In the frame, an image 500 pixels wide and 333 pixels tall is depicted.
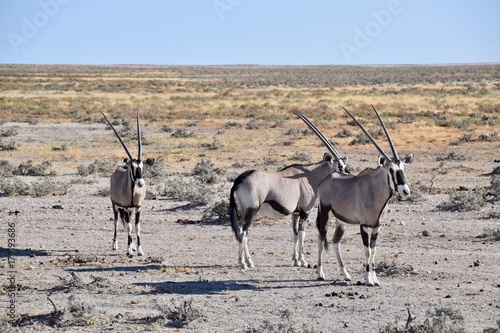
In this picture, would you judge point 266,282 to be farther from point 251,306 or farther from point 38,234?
point 38,234

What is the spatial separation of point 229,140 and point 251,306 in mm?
25156

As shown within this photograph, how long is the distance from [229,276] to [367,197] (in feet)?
7.71

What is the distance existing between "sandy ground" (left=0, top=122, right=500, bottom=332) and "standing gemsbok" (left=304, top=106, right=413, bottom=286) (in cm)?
55

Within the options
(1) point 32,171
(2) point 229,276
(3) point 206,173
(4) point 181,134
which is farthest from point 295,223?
(4) point 181,134

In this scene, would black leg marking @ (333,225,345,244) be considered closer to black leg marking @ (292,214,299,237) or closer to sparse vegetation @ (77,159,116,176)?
black leg marking @ (292,214,299,237)

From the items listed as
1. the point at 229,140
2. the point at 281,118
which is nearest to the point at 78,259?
the point at 229,140

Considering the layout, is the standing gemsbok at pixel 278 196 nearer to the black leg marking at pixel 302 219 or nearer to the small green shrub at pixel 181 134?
the black leg marking at pixel 302 219

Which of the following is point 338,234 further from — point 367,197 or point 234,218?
point 234,218

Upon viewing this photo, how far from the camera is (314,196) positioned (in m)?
11.8

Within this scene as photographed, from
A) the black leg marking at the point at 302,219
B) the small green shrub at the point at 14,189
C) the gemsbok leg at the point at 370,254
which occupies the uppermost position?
the small green shrub at the point at 14,189

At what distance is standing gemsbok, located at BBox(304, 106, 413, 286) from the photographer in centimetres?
988

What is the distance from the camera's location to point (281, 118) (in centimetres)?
4412

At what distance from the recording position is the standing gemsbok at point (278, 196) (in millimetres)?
11062

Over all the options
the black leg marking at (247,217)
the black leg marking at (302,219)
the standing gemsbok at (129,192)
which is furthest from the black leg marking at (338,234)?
the standing gemsbok at (129,192)
